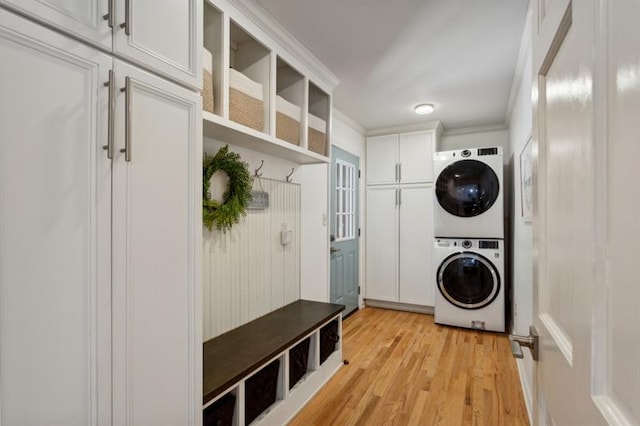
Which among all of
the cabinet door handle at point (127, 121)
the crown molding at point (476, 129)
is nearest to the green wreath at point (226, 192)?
the cabinet door handle at point (127, 121)

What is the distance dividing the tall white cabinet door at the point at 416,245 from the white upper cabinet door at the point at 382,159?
28 centimetres

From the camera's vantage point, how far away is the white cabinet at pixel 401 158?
13.4ft

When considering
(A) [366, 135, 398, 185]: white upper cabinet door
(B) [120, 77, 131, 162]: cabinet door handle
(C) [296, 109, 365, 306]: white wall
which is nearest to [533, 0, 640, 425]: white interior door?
(B) [120, 77, 131, 162]: cabinet door handle

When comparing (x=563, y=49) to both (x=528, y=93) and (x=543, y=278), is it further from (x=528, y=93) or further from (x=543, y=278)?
(x=528, y=93)

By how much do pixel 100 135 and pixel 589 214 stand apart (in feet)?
3.65

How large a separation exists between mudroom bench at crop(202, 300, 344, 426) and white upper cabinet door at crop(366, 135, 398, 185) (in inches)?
88.1

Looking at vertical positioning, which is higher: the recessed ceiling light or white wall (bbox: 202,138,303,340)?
the recessed ceiling light

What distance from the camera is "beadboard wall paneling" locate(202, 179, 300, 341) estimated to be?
1.91m

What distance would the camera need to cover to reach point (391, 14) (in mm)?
1863

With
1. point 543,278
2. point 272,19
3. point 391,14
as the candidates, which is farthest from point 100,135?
point 391,14

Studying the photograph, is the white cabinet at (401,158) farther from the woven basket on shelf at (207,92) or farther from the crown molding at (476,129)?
the woven basket on shelf at (207,92)

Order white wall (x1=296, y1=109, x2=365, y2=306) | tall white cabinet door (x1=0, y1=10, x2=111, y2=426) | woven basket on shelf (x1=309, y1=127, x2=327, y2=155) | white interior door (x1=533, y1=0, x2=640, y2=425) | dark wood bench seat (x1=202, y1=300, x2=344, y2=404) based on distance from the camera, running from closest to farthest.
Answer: white interior door (x1=533, y1=0, x2=640, y2=425) → tall white cabinet door (x1=0, y1=10, x2=111, y2=426) → dark wood bench seat (x1=202, y1=300, x2=344, y2=404) → woven basket on shelf (x1=309, y1=127, x2=327, y2=155) → white wall (x1=296, y1=109, x2=365, y2=306)

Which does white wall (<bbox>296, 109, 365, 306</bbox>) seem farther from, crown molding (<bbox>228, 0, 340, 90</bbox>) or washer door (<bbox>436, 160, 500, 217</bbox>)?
washer door (<bbox>436, 160, 500, 217</bbox>)

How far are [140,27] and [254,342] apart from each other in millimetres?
1592
